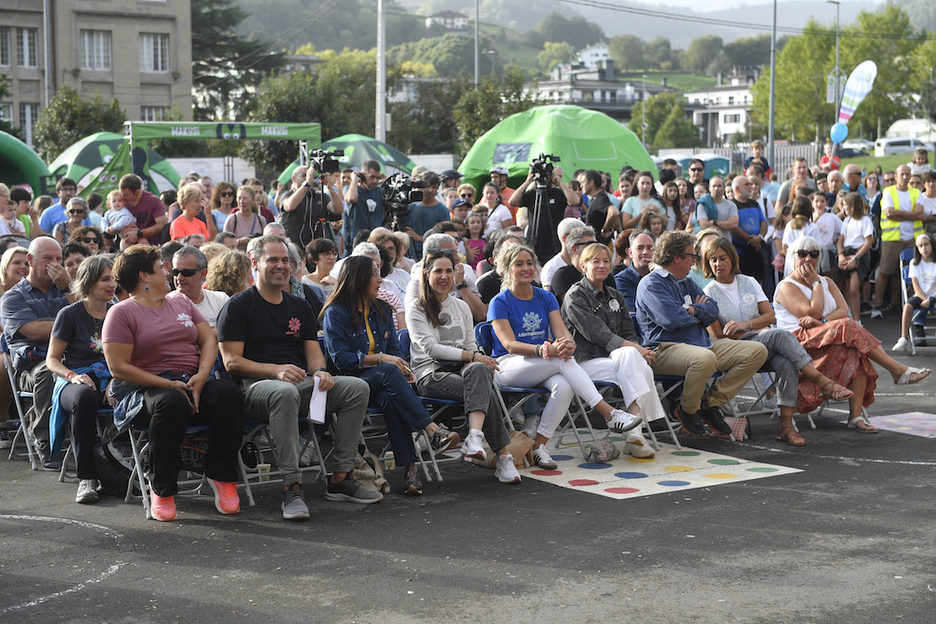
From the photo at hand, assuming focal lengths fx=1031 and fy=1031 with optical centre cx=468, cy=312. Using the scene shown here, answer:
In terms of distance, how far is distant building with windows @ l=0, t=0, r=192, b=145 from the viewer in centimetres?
4850

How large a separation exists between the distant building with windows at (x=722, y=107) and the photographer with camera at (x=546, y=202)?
122 metres

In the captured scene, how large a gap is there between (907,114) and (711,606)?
68462 millimetres

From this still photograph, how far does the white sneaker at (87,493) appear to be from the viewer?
6.05 meters

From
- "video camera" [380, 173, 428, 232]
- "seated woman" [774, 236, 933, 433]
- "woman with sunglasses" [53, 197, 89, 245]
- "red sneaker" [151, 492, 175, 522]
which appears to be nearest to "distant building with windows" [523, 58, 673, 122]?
"video camera" [380, 173, 428, 232]

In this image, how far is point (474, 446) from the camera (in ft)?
20.9

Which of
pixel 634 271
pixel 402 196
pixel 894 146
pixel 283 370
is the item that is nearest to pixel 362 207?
pixel 402 196

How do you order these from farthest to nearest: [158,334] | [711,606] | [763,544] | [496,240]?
[496,240]
[158,334]
[763,544]
[711,606]

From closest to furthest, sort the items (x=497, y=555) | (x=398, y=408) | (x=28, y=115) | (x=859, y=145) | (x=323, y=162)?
1. (x=497, y=555)
2. (x=398, y=408)
3. (x=323, y=162)
4. (x=28, y=115)
5. (x=859, y=145)

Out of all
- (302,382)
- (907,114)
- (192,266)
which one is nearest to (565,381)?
(302,382)

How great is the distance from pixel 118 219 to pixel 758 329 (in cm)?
700

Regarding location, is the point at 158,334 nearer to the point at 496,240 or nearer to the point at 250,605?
the point at 250,605

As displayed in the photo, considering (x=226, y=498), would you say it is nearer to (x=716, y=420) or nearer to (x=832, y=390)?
(x=716, y=420)

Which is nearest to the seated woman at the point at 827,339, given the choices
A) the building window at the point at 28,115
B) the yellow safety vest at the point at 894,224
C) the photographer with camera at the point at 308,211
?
the photographer with camera at the point at 308,211

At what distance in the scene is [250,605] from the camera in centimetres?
431
